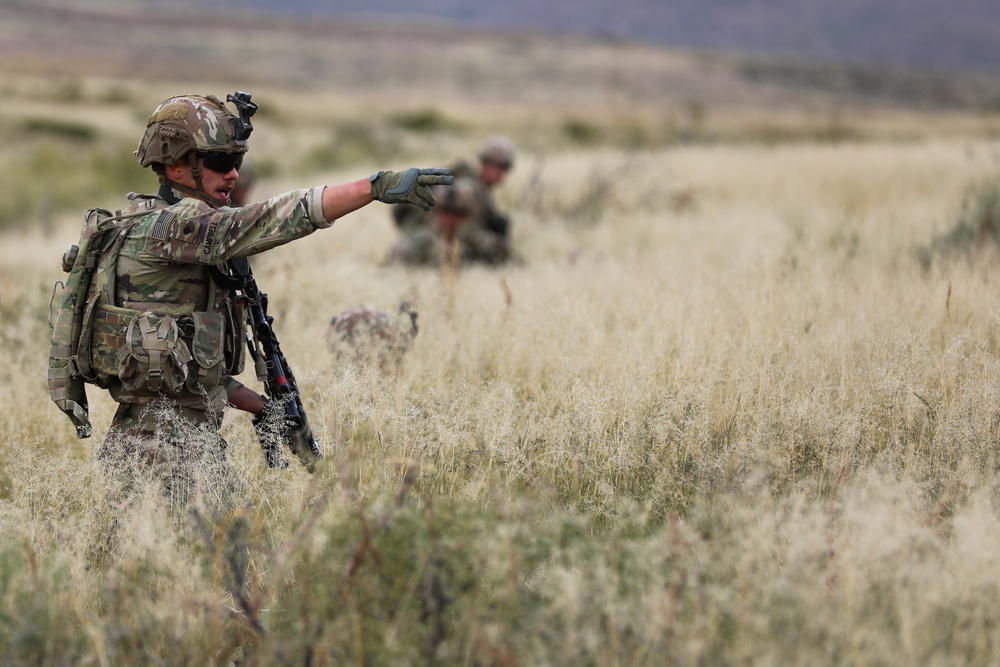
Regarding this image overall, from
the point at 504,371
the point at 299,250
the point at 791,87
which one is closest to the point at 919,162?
the point at 299,250

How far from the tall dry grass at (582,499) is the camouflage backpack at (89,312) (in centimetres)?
35

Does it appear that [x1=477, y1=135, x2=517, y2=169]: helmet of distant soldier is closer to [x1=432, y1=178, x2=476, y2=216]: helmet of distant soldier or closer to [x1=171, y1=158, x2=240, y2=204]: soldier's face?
[x1=432, y1=178, x2=476, y2=216]: helmet of distant soldier

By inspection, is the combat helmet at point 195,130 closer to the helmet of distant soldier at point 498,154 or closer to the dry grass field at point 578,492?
the dry grass field at point 578,492

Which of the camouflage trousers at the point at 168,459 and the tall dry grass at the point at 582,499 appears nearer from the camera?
the tall dry grass at the point at 582,499

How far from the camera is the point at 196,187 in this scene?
3.25m

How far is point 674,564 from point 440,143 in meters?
21.0

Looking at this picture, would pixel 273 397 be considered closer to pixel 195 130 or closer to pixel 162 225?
pixel 162 225

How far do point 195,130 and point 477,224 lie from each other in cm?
493

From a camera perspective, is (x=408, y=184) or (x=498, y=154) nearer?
(x=408, y=184)

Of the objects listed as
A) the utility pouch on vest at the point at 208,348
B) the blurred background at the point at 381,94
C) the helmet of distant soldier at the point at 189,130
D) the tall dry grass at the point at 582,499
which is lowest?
the tall dry grass at the point at 582,499

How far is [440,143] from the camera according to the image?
73.9 feet

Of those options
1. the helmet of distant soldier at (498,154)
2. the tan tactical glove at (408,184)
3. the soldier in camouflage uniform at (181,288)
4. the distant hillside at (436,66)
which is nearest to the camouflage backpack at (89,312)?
the soldier in camouflage uniform at (181,288)

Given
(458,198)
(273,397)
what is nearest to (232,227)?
(273,397)

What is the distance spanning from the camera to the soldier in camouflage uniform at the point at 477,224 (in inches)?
305
